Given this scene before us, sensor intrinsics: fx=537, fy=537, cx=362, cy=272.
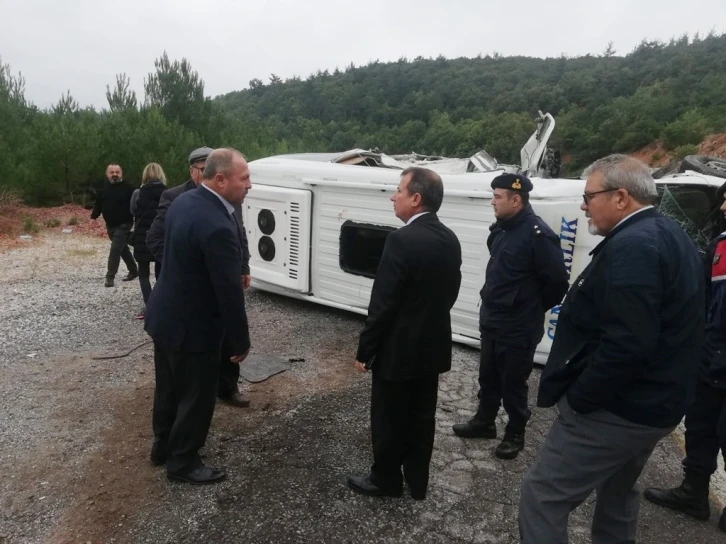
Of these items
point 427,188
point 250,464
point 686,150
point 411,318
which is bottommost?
point 250,464

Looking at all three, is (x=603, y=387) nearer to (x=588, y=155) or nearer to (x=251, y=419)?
(x=251, y=419)

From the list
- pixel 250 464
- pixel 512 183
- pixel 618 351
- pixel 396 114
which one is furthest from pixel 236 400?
pixel 396 114

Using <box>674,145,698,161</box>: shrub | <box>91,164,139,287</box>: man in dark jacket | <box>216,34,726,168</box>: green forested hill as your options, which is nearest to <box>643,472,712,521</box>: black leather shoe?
<box>91,164,139,287</box>: man in dark jacket

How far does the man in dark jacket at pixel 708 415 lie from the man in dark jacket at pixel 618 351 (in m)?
1.09

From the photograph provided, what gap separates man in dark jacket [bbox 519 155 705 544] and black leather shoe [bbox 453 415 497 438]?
4.95ft

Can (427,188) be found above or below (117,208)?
above

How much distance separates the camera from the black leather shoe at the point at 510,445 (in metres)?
3.42

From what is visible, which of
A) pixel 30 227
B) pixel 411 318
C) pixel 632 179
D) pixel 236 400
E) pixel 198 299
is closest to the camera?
pixel 632 179

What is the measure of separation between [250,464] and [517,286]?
1941mm

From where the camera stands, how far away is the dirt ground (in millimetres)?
2729

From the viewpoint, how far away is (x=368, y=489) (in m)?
2.98

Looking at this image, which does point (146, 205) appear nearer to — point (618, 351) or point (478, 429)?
point (478, 429)

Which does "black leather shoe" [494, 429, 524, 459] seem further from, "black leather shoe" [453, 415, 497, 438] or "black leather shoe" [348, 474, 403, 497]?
"black leather shoe" [348, 474, 403, 497]

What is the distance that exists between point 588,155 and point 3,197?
105 ft
